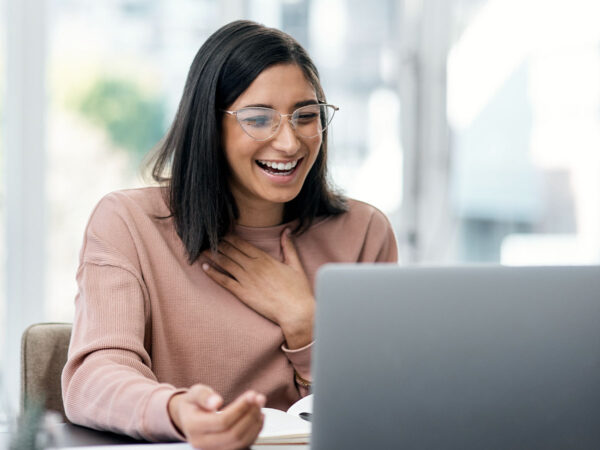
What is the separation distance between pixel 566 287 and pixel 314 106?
2.45 feet

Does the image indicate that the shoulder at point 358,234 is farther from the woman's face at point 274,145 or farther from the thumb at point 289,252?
the woman's face at point 274,145

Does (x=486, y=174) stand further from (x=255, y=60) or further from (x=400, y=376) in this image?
(x=400, y=376)

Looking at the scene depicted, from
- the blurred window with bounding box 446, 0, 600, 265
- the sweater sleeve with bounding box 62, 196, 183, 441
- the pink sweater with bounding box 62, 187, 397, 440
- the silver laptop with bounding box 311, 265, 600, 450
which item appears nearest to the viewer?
the silver laptop with bounding box 311, 265, 600, 450

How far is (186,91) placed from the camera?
150 centimetres

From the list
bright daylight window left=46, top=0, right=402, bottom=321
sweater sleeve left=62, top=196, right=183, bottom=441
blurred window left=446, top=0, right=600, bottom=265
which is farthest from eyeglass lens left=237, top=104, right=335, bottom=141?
blurred window left=446, top=0, right=600, bottom=265

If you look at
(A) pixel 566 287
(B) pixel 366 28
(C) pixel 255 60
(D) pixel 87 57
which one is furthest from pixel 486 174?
(A) pixel 566 287

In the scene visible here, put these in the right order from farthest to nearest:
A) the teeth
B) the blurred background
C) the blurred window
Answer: the blurred window → the blurred background → the teeth

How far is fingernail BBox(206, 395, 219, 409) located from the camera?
878 mm

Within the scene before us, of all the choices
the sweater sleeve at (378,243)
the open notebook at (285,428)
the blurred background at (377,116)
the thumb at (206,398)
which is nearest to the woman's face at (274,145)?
the sweater sleeve at (378,243)

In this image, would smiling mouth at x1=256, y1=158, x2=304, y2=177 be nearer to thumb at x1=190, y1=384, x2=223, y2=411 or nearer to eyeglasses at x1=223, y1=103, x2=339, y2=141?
eyeglasses at x1=223, y1=103, x2=339, y2=141

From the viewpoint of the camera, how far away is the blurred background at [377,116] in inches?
101

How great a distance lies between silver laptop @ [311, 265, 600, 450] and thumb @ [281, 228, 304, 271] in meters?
0.75

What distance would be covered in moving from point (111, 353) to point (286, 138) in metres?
0.53

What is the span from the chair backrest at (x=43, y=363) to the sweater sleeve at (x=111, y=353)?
0.12 meters
